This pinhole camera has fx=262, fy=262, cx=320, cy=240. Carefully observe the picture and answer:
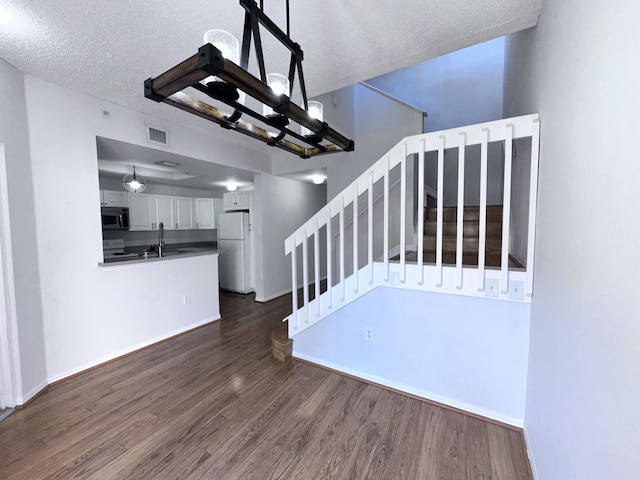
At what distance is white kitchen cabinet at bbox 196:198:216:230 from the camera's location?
5.96 meters

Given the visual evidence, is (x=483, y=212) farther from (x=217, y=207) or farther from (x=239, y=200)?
(x=217, y=207)

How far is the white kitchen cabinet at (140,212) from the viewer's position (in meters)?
4.77

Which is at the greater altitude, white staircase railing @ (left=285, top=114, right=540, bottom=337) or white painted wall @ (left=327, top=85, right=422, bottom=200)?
white painted wall @ (left=327, top=85, right=422, bottom=200)

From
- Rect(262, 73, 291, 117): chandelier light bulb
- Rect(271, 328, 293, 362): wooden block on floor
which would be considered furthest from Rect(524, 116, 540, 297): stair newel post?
Rect(271, 328, 293, 362): wooden block on floor

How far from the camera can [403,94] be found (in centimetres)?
480

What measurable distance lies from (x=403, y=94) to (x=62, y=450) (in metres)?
5.97

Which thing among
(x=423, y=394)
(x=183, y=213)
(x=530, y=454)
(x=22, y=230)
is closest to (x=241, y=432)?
(x=423, y=394)

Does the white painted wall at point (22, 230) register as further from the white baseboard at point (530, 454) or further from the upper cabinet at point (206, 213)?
the upper cabinet at point (206, 213)

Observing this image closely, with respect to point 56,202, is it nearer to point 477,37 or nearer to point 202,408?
point 202,408

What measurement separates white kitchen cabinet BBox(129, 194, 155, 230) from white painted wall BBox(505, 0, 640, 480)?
5.73 metres

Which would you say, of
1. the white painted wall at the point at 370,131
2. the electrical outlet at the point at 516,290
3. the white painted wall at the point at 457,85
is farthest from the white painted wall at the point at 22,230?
the white painted wall at the point at 457,85

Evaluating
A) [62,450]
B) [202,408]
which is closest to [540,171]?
[202,408]

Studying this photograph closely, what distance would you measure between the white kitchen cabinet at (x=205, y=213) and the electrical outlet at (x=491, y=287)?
5.65m

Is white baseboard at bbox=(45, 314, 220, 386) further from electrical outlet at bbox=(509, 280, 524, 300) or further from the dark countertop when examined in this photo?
electrical outlet at bbox=(509, 280, 524, 300)
